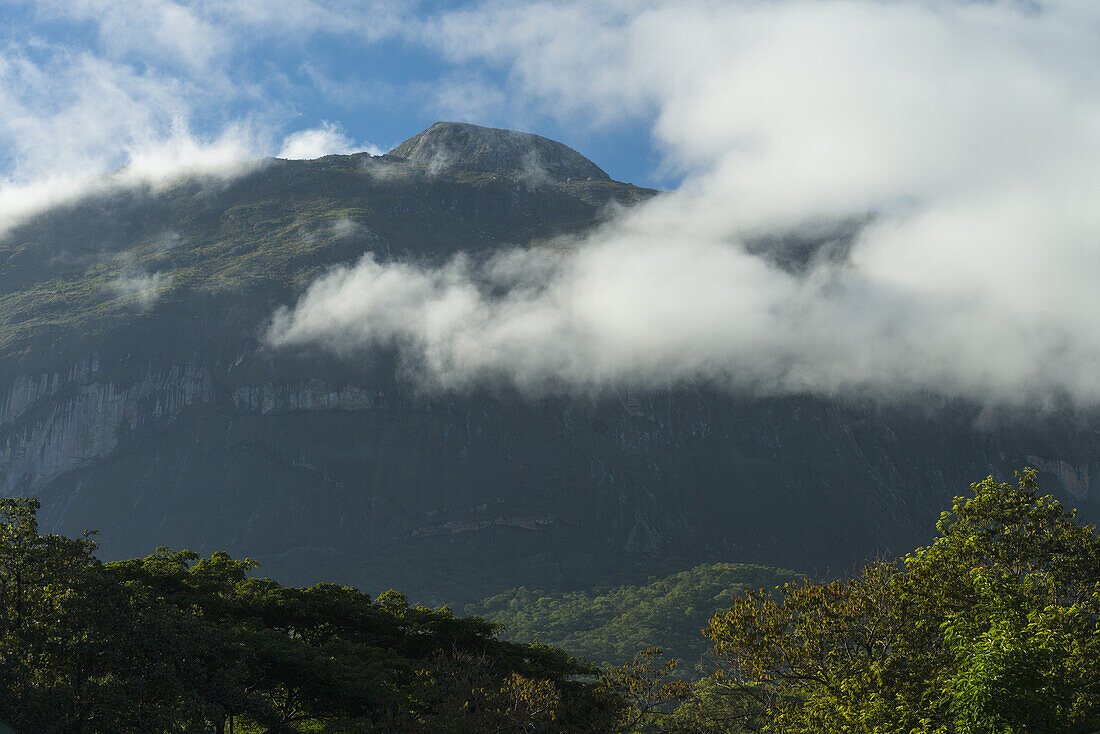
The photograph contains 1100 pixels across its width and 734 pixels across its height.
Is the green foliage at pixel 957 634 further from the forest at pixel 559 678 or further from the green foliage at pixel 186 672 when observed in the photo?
the green foliage at pixel 186 672

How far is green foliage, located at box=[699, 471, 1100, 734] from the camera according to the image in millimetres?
30062

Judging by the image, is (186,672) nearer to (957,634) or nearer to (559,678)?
(559,678)

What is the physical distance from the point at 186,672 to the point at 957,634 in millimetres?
29222

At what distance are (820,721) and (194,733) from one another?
25380 millimetres

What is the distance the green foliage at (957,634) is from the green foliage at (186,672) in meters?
9.75

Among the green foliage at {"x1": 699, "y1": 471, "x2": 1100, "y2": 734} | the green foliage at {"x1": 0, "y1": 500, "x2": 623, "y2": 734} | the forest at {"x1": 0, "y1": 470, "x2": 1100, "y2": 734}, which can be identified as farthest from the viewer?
the green foliage at {"x1": 0, "y1": 500, "x2": 623, "y2": 734}

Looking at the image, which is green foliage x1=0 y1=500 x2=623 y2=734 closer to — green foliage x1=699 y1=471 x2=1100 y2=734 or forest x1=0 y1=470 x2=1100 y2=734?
forest x1=0 y1=470 x2=1100 y2=734

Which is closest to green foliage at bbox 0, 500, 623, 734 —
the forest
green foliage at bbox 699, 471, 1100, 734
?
the forest

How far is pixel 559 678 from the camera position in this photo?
5566 cm

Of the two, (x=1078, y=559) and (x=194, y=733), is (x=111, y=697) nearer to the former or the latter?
(x=194, y=733)

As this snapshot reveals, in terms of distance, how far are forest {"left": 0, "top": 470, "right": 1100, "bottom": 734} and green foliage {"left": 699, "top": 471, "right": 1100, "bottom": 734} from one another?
9 cm

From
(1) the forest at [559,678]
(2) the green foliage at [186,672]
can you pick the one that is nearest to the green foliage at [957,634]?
(1) the forest at [559,678]

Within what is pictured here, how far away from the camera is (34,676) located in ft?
108

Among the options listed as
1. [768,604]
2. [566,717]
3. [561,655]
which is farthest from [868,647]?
[561,655]
